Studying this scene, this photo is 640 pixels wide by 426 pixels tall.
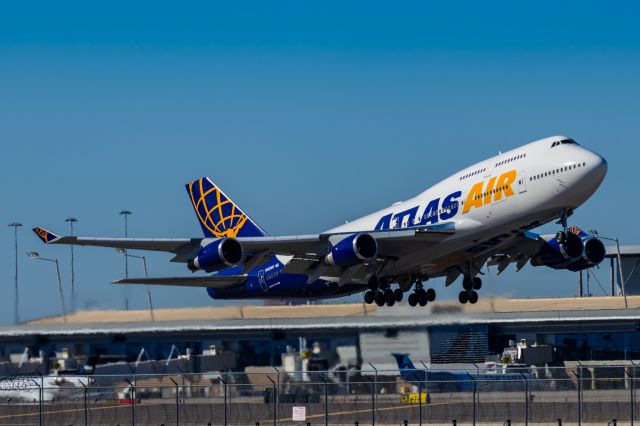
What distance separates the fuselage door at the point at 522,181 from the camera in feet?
173

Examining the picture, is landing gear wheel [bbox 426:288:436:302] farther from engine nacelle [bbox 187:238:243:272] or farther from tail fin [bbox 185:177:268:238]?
engine nacelle [bbox 187:238:243:272]

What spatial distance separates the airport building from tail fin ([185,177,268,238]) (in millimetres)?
4347

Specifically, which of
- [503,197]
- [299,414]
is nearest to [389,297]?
[503,197]

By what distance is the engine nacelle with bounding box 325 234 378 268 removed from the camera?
56094 millimetres

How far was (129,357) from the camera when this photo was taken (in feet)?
225

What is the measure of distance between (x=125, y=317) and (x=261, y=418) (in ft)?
67.2

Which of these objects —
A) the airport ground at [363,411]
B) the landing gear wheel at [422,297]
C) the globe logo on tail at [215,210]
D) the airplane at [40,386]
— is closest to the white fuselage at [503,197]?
the landing gear wheel at [422,297]

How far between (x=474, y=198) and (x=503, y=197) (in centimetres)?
181

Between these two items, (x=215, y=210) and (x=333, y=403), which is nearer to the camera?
(x=333, y=403)

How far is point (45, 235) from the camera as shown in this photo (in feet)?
177

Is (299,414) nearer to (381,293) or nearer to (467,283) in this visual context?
(381,293)

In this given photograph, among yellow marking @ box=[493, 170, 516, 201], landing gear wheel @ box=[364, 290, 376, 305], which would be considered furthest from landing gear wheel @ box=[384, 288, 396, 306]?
yellow marking @ box=[493, 170, 516, 201]

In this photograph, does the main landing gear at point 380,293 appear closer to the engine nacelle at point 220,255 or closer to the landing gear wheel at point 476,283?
the landing gear wheel at point 476,283

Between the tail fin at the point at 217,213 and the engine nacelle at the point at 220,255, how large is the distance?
11.9m
